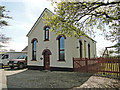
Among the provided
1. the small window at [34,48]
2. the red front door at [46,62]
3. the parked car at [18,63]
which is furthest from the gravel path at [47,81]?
the parked car at [18,63]

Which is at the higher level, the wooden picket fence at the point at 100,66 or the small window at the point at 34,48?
the small window at the point at 34,48

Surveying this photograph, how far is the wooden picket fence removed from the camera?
8.53 metres

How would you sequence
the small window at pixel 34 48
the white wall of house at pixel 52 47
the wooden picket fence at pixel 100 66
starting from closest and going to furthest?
the wooden picket fence at pixel 100 66 < the white wall of house at pixel 52 47 < the small window at pixel 34 48

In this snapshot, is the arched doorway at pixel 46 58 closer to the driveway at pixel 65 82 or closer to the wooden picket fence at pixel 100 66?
the wooden picket fence at pixel 100 66

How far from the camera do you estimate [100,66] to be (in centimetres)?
955

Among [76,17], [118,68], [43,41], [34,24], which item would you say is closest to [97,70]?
[118,68]

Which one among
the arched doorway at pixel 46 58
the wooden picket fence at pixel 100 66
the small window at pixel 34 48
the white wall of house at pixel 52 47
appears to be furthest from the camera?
the small window at pixel 34 48

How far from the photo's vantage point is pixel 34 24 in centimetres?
1526

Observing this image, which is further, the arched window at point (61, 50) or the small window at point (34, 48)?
the small window at point (34, 48)

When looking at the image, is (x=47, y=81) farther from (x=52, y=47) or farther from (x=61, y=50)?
(x=52, y=47)

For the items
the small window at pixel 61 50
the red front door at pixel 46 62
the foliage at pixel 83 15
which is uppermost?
the foliage at pixel 83 15

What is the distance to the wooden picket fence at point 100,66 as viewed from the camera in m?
8.53

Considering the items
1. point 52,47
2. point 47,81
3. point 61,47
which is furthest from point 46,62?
point 47,81

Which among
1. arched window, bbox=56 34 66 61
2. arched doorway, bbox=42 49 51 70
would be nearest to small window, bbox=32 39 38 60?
arched doorway, bbox=42 49 51 70
